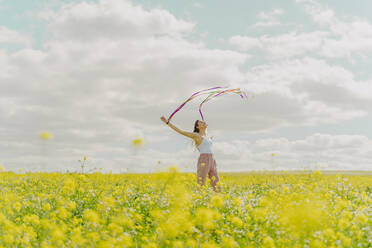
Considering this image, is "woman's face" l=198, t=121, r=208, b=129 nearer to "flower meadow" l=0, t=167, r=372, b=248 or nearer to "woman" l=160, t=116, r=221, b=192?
"woman" l=160, t=116, r=221, b=192

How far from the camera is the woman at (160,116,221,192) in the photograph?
404 inches

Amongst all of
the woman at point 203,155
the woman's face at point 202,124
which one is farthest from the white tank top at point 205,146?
the woman's face at point 202,124

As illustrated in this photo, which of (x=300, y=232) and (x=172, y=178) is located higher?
(x=172, y=178)

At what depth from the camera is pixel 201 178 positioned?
1010 centimetres

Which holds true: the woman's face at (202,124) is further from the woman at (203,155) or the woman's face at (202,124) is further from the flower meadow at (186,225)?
the flower meadow at (186,225)

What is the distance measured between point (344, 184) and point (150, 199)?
5338mm

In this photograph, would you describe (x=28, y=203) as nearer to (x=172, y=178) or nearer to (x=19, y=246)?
(x=19, y=246)

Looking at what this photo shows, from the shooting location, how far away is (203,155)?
10.4m

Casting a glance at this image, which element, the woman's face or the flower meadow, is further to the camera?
the woman's face

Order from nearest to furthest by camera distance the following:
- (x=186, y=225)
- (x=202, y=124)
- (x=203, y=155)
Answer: (x=186, y=225), (x=203, y=155), (x=202, y=124)

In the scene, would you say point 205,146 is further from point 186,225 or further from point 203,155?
point 186,225

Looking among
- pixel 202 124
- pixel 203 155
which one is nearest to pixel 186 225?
pixel 203 155

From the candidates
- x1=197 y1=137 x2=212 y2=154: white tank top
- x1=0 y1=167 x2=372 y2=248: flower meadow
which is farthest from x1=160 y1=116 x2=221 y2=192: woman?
x1=0 y1=167 x2=372 y2=248: flower meadow

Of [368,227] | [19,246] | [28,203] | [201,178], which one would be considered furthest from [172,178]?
[201,178]
